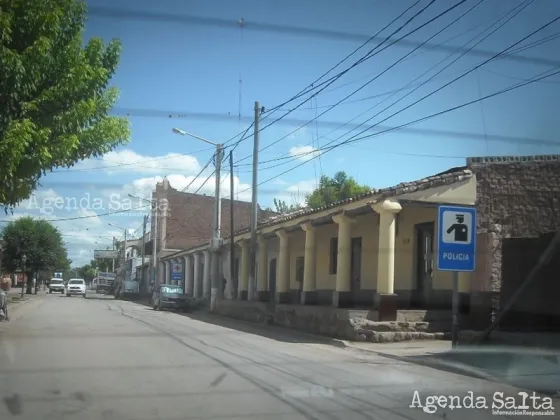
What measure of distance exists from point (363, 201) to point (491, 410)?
459 inches

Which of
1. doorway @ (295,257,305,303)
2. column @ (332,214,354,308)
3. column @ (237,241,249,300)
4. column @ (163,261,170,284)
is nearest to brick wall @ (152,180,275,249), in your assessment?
column @ (163,261,170,284)

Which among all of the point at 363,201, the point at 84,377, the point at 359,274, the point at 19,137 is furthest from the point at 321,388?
the point at 359,274

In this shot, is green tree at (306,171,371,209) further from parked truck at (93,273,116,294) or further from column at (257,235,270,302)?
parked truck at (93,273,116,294)

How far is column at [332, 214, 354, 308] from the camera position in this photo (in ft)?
64.2

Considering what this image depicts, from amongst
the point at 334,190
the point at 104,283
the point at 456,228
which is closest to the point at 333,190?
the point at 334,190

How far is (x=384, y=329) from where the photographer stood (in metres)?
16.1

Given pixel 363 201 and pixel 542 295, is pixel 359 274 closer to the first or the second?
pixel 363 201

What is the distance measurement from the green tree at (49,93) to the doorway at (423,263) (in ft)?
34.0

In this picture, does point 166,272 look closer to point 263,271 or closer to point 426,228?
point 263,271

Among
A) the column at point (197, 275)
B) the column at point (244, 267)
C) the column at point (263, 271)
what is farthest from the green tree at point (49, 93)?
the column at point (197, 275)

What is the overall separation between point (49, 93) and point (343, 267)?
11158 mm

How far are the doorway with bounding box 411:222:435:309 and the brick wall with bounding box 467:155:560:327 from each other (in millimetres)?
2031

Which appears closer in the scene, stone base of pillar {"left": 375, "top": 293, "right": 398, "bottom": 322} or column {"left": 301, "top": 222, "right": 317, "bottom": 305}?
stone base of pillar {"left": 375, "top": 293, "right": 398, "bottom": 322}

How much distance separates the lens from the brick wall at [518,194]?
17.9 metres
